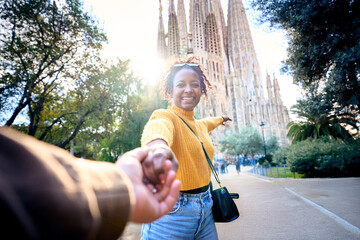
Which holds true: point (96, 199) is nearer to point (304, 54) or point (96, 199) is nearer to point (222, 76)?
point (304, 54)

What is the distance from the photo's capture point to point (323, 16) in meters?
7.46

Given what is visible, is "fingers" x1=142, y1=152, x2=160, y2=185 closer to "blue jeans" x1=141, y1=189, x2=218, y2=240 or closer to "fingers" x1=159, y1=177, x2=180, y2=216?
"fingers" x1=159, y1=177, x2=180, y2=216

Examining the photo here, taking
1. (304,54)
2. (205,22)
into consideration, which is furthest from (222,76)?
(304,54)

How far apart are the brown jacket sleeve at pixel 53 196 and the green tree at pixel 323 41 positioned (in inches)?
335

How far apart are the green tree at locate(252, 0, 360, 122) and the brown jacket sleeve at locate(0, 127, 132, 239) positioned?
851 cm

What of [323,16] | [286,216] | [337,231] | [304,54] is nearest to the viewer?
[337,231]

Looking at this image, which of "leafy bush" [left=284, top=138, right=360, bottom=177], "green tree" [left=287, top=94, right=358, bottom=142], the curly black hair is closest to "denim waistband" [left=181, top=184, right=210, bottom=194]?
the curly black hair

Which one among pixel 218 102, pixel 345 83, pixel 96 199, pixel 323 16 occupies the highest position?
pixel 218 102

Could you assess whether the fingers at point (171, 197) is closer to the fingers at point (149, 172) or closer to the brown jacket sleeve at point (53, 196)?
the fingers at point (149, 172)

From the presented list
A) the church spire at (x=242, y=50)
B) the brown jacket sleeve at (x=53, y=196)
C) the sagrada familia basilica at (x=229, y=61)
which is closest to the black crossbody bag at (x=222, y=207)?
the brown jacket sleeve at (x=53, y=196)

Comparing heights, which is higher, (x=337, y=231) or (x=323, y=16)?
(x=323, y=16)

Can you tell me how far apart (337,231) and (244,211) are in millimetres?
1987

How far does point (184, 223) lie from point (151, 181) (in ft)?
2.60

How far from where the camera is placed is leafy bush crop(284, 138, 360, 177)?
27.6 ft
